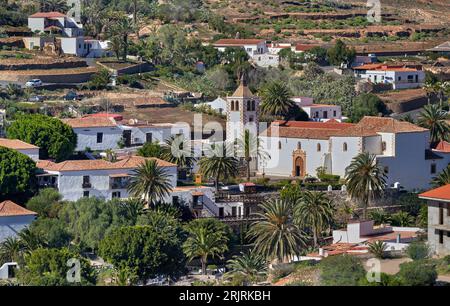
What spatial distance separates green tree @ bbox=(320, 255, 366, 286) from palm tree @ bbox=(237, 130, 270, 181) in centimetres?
2209

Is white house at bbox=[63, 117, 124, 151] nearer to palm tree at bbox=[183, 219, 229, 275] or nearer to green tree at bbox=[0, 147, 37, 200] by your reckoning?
green tree at bbox=[0, 147, 37, 200]

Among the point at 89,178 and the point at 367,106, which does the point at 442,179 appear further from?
the point at 367,106

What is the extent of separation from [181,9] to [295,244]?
5792 cm

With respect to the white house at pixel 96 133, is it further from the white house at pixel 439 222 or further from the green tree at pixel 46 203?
the white house at pixel 439 222

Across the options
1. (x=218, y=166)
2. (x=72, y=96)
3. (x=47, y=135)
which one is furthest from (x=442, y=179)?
(x=72, y=96)

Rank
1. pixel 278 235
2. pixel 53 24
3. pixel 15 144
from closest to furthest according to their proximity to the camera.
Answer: pixel 278 235 < pixel 15 144 < pixel 53 24

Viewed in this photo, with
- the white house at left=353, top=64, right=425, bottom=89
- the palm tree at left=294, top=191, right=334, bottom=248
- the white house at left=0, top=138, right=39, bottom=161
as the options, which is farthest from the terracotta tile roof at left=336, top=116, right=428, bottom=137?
the white house at left=353, top=64, right=425, bottom=89

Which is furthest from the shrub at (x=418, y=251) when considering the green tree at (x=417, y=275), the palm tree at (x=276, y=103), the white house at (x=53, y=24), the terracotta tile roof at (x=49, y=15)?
the terracotta tile roof at (x=49, y=15)

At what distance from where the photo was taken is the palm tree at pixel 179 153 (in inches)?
2456

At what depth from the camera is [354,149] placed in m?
64.1

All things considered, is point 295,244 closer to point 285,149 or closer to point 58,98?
point 285,149

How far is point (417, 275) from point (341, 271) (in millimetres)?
2463

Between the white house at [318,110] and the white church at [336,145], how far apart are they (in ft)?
21.3

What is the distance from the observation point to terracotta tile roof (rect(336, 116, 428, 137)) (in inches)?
2527
